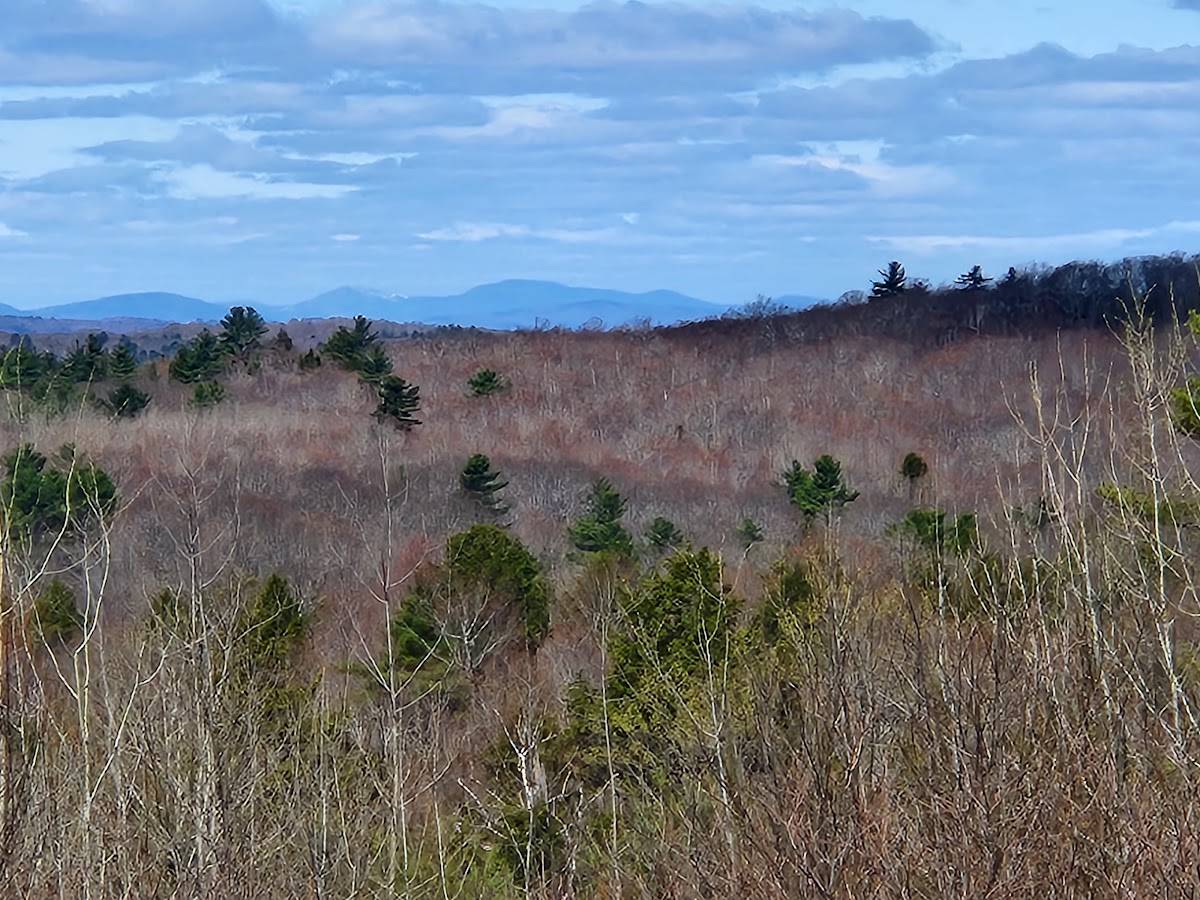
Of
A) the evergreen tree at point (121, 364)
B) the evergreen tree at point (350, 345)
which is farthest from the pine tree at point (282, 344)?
the evergreen tree at point (121, 364)

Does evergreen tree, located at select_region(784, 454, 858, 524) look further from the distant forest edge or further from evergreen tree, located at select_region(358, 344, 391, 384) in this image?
the distant forest edge

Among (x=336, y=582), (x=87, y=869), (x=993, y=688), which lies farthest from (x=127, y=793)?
(x=336, y=582)

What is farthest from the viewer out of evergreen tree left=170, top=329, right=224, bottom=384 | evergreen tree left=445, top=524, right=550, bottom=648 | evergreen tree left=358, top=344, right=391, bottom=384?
evergreen tree left=358, top=344, right=391, bottom=384

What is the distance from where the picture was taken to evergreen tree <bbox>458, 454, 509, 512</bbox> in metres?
47.8

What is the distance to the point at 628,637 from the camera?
20.3m

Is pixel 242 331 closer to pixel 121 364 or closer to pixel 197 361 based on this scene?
pixel 197 361

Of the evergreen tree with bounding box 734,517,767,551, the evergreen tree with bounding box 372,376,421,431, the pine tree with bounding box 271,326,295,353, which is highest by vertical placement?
the pine tree with bounding box 271,326,295,353

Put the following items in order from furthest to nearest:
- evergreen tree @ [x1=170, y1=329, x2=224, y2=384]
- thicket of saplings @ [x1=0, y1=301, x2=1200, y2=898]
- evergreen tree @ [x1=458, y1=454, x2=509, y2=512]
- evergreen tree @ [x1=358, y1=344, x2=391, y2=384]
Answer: evergreen tree @ [x1=358, y1=344, x2=391, y2=384], evergreen tree @ [x1=170, y1=329, x2=224, y2=384], evergreen tree @ [x1=458, y1=454, x2=509, y2=512], thicket of saplings @ [x1=0, y1=301, x2=1200, y2=898]

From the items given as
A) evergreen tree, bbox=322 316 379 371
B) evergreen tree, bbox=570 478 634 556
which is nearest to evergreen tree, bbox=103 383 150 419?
evergreen tree, bbox=322 316 379 371

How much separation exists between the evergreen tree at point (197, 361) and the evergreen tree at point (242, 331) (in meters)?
3.57

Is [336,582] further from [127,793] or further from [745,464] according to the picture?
[127,793]

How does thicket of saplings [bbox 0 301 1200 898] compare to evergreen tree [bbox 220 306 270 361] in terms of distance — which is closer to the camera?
thicket of saplings [bbox 0 301 1200 898]

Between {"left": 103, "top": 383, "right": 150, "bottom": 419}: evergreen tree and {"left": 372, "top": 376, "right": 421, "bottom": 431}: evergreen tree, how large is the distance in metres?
8.31

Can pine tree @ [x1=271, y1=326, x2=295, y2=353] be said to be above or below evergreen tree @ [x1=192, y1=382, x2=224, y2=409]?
above
